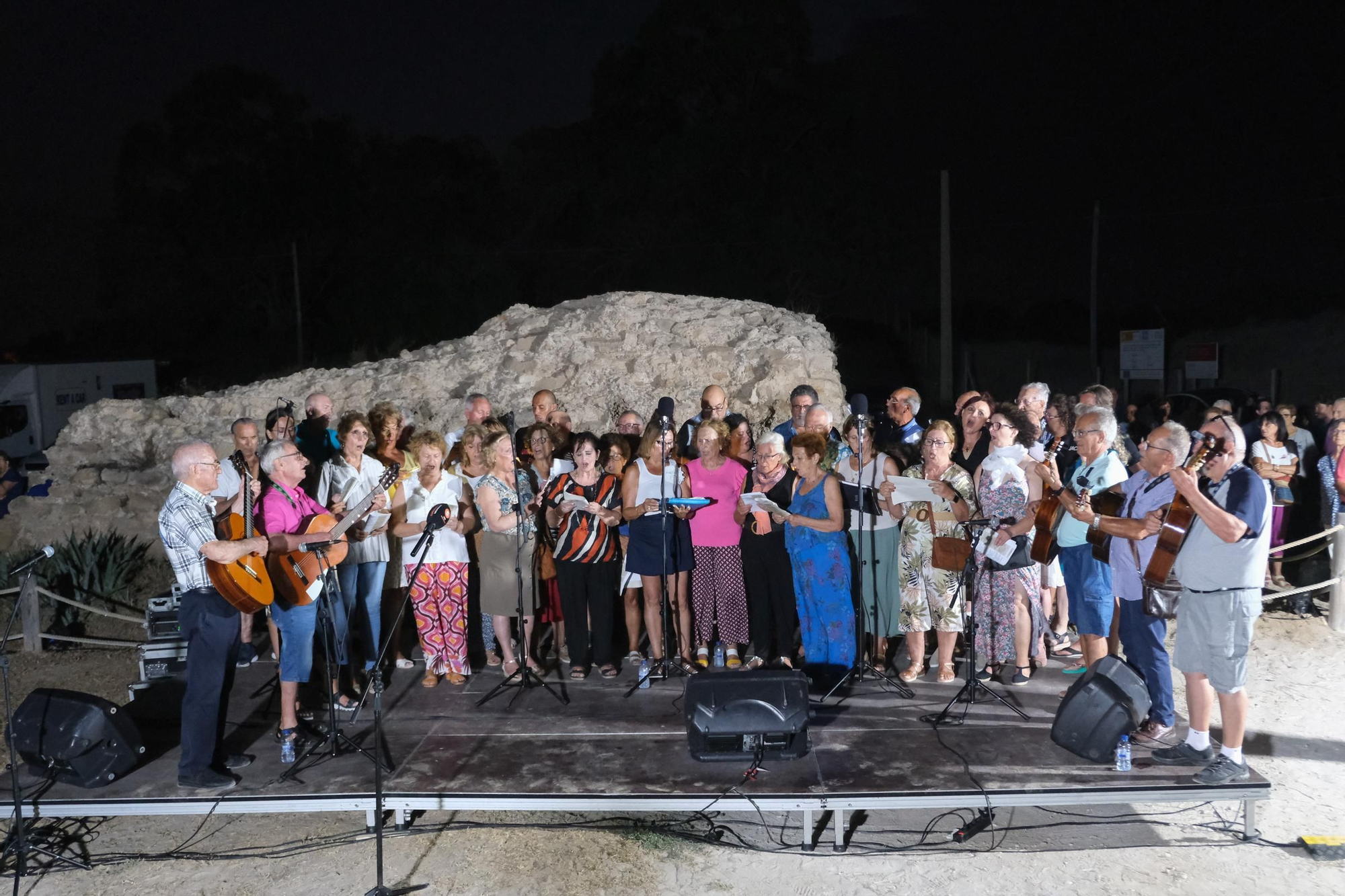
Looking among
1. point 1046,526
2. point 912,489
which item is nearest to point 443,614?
point 912,489

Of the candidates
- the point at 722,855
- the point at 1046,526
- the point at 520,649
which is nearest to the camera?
the point at 722,855

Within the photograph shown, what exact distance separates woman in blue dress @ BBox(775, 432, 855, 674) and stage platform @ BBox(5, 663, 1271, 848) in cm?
41

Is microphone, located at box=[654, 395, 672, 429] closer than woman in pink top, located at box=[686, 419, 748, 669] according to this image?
Yes

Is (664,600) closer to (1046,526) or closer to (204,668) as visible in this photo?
(1046,526)

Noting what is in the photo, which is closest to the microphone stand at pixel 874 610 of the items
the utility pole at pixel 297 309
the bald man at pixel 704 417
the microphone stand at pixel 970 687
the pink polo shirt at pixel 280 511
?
the microphone stand at pixel 970 687

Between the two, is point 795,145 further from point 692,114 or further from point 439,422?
point 439,422

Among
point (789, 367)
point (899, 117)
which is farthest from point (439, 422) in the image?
point (899, 117)

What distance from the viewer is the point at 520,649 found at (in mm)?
Answer: 6414

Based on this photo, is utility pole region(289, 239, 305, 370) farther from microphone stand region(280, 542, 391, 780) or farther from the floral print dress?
the floral print dress

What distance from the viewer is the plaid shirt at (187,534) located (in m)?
4.91

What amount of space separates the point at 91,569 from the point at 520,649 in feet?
17.6

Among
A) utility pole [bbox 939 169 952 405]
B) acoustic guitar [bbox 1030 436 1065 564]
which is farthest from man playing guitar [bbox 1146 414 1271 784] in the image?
utility pole [bbox 939 169 952 405]

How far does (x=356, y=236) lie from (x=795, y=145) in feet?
47.8

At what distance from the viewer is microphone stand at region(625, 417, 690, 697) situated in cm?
636
